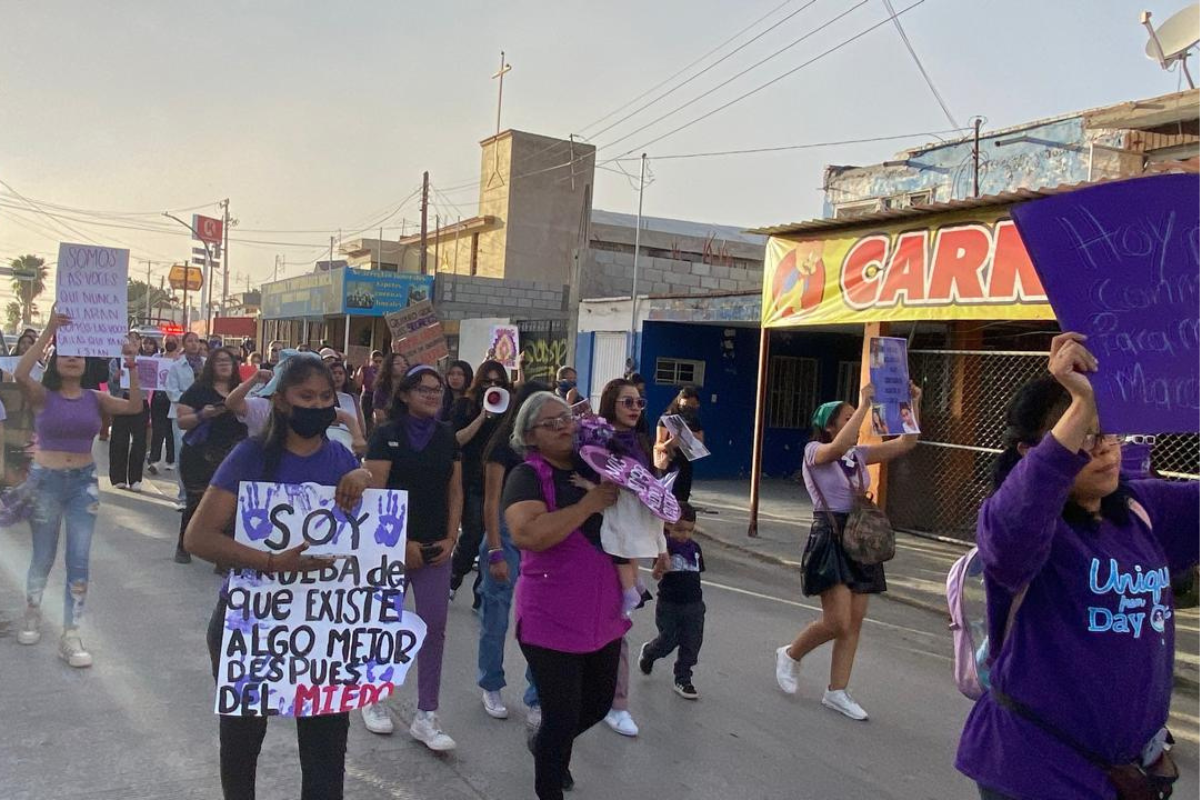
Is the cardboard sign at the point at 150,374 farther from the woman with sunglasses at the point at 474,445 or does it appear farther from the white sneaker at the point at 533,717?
the white sneaker at the point at 533,717

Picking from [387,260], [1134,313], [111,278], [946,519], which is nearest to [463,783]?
[1134,313]

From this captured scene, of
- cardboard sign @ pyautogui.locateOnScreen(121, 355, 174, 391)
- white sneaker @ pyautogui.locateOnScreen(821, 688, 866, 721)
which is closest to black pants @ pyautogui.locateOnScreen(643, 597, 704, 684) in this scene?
white sneaker @ pyautogui.locateOnScreen(821, 688, 866, 721)

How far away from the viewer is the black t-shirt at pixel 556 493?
11.4 ft

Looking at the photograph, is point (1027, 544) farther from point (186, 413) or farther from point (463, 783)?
point (186, 413)

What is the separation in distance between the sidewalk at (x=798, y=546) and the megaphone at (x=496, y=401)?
4.33 m

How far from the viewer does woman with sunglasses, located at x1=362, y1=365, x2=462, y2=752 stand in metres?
4.35

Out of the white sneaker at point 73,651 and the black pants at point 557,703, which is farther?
the white sneaker at point 73,651

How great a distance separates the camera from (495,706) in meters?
4.85

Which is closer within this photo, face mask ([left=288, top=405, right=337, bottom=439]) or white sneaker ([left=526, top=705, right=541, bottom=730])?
face mask ([left=288, top=405, right=337, bottom=439])

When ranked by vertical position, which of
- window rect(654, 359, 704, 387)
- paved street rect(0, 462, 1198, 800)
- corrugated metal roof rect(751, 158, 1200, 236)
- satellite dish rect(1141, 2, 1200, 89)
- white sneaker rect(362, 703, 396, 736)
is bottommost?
paved street rect(0, 462, 1198, 800)

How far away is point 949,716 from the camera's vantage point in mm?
5359

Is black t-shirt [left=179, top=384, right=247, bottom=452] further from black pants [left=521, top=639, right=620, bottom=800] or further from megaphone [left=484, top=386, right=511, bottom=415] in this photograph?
black pants [left=521, top=639, right=620, bottom=800]

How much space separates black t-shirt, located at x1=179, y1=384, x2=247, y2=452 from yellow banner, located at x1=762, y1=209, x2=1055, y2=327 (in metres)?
6.20

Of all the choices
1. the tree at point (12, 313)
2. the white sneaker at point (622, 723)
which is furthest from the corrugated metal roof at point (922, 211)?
the tree at point (12, 313)
